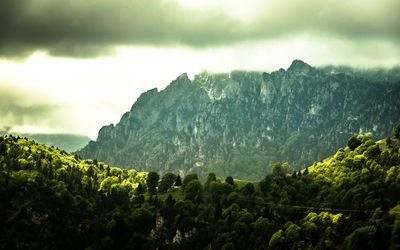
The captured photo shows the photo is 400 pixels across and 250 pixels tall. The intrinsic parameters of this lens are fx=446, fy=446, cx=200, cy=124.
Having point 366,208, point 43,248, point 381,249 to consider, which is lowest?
point 43,248

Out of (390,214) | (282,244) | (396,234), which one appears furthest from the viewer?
(282,244)

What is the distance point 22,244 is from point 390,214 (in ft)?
502

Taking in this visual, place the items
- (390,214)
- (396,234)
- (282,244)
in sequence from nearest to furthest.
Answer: (396,234)
(390,214)
(282,244)

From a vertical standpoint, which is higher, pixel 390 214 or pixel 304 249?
pixel 390 214

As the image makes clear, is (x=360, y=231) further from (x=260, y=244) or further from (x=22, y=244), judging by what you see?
(x=22, y=244)

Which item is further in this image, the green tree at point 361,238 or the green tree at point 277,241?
the green tree at point 277,241

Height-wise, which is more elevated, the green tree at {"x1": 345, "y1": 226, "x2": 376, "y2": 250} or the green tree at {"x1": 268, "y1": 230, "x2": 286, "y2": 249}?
the green tree at {"x1": 345, "y1": 226, "x2": 376, "y2": 250}

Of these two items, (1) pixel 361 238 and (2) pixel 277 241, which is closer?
(1) pixel 361 238

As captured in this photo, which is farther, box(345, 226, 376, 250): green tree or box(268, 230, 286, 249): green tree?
box(268, 230, 286, 249): green tree

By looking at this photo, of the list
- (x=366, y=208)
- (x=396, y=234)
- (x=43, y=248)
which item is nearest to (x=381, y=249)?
(x=396, y=234)

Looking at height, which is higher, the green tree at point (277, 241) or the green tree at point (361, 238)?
the green tree at point (361, 238)

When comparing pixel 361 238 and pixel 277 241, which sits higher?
pixel 361 238

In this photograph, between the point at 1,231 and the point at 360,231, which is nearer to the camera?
the point at 360,231

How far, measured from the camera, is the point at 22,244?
19250 cm
